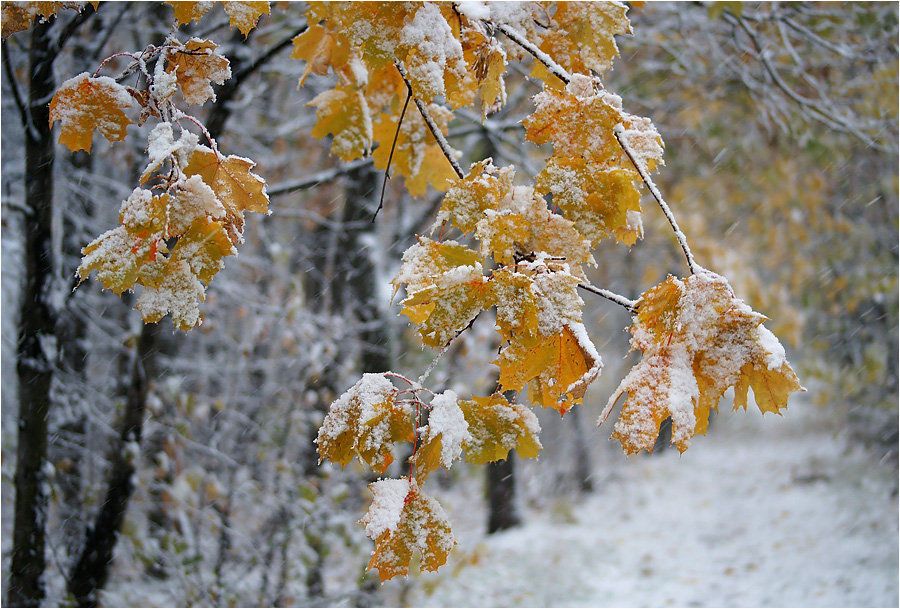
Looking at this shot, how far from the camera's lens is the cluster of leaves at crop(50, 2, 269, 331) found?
118cm

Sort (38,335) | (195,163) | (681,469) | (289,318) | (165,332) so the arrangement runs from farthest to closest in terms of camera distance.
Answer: (681,469), (165,332), (289,318), (38,335), (195,163)

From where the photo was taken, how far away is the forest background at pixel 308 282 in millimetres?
3592

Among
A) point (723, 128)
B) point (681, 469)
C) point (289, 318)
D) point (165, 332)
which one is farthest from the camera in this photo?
point (681, 469)

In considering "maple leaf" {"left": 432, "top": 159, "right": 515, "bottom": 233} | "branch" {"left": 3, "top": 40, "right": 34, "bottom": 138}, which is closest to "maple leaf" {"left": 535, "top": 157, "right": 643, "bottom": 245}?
"maple leaf" {"left": 432, "top": 159, "right": 515, "bottom": 233}

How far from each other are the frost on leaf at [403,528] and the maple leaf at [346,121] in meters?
1.07

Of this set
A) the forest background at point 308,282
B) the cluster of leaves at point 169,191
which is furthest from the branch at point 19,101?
the cluster of leaves at point 169,191

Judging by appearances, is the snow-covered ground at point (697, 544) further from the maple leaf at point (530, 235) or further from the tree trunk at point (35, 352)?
the maple leaf at point (530, 235)

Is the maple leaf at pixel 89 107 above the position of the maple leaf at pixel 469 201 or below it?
above

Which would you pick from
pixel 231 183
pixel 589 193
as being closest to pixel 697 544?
pixel 589 193

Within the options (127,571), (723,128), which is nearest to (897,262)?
(723,128)

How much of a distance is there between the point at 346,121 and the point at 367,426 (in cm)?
107

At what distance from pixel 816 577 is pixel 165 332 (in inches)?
272

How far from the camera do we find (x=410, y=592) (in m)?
4.99

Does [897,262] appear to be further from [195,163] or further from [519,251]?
[195,163]
